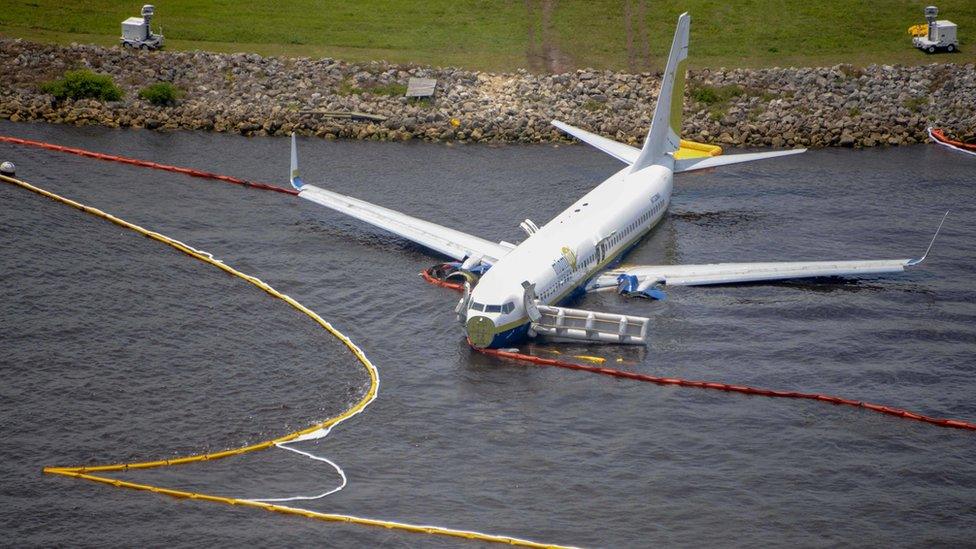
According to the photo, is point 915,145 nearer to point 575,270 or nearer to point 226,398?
point 575,270

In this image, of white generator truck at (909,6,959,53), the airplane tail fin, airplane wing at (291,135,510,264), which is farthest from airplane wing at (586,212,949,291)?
white generator truck at (909,6,959,53)

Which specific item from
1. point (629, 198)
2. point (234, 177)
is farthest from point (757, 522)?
point (234, 177)

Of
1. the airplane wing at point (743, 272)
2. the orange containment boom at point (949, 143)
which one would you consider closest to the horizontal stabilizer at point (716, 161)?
the airplane wing at point (743, 272)

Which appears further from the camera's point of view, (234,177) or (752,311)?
(234,177)

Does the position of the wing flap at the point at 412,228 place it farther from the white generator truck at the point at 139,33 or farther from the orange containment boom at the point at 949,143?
the orange containment boom at the point at 949,143

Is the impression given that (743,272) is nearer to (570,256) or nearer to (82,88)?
(570,256)
